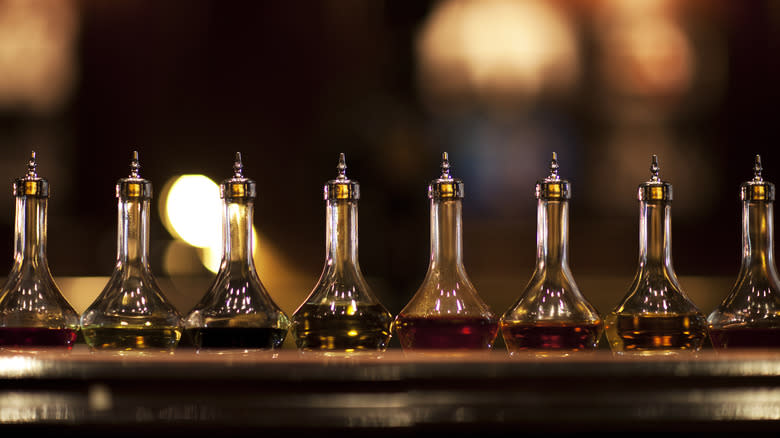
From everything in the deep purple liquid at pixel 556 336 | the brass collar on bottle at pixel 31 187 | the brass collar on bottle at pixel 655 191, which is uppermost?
the brass collar on bottle at pixel 31 187

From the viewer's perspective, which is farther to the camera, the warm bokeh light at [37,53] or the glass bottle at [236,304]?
the warm bokeh light at [37,53]

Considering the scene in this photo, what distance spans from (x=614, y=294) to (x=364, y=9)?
Result: 813mm

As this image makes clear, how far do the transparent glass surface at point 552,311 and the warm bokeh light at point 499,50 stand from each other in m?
1.37

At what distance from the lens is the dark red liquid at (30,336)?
0.87 meters

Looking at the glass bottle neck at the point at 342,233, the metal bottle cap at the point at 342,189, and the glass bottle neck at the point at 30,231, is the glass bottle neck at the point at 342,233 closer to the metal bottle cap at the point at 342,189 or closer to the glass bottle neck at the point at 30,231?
the metal bottle cap at the point at 342,189

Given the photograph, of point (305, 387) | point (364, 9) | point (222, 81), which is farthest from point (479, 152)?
point (305, 387)

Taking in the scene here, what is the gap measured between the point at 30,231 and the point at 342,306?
0.30 m

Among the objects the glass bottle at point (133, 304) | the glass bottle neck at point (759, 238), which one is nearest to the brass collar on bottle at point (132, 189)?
the glass bottle at point (133, 304)

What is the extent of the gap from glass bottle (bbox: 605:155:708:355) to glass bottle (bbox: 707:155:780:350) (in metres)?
0.03

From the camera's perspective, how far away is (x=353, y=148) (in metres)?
2.21

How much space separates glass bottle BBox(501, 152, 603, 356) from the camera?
0.83 meters

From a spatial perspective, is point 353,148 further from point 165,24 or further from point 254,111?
point 165,24

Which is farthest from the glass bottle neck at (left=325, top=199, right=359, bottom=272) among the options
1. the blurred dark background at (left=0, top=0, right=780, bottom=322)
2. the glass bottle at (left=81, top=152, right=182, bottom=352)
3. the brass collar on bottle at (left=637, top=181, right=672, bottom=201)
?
the blurred dark background at (left=0, top=0, right=780, bottom=322)

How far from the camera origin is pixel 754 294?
879 mm
